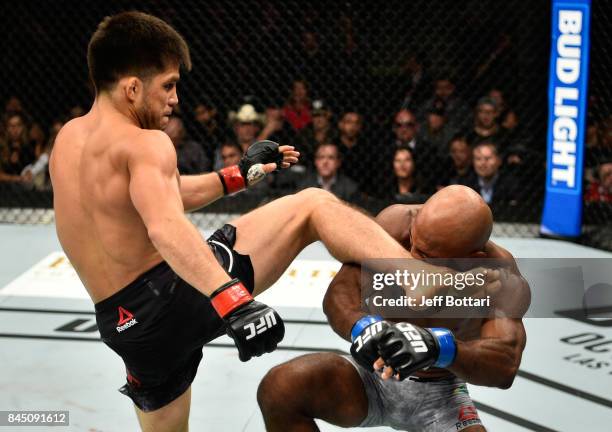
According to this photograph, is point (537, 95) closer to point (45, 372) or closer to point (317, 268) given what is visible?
point (317, 268)

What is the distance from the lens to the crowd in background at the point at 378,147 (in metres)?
5.34

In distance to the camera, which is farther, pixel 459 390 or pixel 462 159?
pixel 462 159

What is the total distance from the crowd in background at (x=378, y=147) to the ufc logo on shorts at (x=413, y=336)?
11.5 feet

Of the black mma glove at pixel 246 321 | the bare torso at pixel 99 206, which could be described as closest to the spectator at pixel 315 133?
the bare torso at pixel 99 206

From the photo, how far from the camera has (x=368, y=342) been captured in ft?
6.09

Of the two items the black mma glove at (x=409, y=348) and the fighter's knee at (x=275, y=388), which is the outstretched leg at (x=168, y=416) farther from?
the black mma glove at (x=409, y=348)

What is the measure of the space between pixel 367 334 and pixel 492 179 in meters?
3.60

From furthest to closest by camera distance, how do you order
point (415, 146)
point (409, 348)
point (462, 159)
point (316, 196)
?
point (415, 146) < point (462, 159) < point (316, 196) < point (409, 348)

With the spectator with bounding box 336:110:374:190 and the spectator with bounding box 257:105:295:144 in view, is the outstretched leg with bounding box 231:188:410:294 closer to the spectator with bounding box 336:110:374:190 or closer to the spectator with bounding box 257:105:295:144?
the spectator with bounding box 336:110:374:190

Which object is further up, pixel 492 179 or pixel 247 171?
pixel 247 171

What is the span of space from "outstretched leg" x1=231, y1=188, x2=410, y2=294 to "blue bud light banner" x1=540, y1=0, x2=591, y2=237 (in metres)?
2.99

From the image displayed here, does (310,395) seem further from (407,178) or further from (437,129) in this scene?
(437,129)

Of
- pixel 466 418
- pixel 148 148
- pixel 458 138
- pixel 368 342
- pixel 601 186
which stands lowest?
pixel 601 186

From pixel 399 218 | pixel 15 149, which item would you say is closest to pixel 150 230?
pixel 399 218
